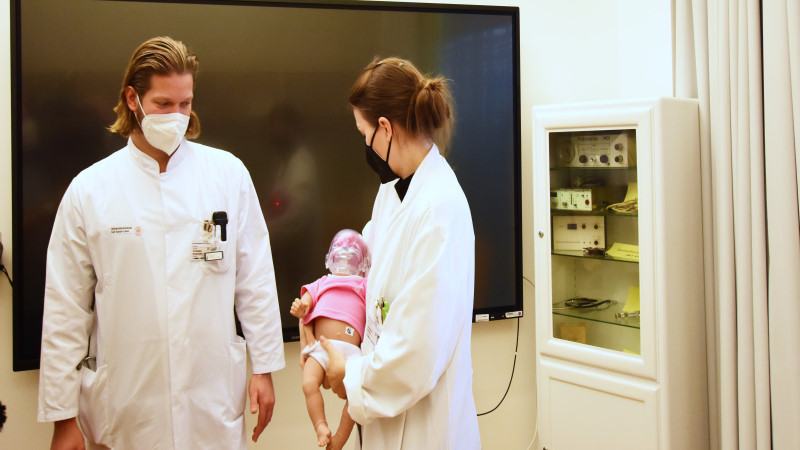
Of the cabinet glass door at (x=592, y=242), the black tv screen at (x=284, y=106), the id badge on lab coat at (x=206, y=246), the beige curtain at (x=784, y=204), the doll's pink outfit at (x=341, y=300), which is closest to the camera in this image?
the doll's pink outfit at (x=341, y=300)

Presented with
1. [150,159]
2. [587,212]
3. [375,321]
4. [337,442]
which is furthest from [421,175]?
[587,212]

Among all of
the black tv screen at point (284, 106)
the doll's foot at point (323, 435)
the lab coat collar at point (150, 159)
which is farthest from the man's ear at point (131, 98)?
the doll's foot at point (323, 435)

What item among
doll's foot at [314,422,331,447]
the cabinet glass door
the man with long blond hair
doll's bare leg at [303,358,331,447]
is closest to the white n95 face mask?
the man with long blond hair

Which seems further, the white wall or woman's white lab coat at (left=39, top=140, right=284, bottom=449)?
the white wall

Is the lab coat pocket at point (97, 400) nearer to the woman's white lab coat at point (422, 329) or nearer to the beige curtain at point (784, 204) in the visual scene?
the woman's white lab coat at point (422, 329)

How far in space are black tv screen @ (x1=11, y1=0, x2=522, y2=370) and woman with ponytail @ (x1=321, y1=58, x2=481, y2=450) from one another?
44.4 inches

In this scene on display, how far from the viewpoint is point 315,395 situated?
5.66ft

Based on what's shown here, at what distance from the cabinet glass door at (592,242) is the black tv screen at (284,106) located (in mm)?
207

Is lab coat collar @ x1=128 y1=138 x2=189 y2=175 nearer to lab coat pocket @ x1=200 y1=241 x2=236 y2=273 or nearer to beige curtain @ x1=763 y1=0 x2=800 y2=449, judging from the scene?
lab coat pocket @ x1=200 y1=241 x2=236 y2=273

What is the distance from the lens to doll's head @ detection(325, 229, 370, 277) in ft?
6.46

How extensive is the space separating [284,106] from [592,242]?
5.18ft

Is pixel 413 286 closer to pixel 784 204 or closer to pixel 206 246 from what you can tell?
pixel 206 246

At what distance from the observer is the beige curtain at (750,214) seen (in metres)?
2.24

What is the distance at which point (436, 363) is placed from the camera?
1.47 metres
